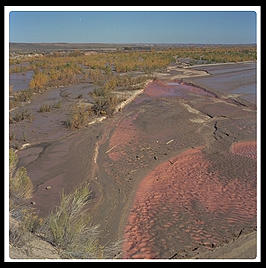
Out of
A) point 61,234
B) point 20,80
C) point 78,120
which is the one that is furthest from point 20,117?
point 20,80

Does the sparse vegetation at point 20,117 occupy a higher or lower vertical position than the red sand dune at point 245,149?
higher

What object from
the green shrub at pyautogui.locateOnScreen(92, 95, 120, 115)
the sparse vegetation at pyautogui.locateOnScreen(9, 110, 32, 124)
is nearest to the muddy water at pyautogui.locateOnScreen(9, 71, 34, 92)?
the sparse vegetation at pyautogui.locateOnScreen(9, 110, 32, 124)

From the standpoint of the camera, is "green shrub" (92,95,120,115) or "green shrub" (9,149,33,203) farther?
"green shrub" (92,95,120,115)

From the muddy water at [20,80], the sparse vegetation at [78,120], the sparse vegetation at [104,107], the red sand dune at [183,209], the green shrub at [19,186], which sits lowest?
the red sand dune at [183,209]

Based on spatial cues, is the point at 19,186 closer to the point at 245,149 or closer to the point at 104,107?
the point at 245,149

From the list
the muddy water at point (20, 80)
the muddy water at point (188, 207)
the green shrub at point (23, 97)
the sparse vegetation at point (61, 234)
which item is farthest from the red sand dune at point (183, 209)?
the muddy water at point (20, 80)

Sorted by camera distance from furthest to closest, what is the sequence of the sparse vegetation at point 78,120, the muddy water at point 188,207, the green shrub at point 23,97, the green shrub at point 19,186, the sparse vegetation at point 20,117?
the green shrub at point 23,97, the sparse vegetation at point 20,117, the sparse vegetation at point 78,120, the green shrub at point 19,186, the muddy water at point 188,207

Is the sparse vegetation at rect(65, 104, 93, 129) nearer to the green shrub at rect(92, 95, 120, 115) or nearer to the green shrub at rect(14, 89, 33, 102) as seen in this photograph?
the green shrub at rect(92, 95, 120, 115)

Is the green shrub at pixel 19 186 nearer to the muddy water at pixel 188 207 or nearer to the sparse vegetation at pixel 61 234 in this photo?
the sparse vegetation at pixel 61 234
